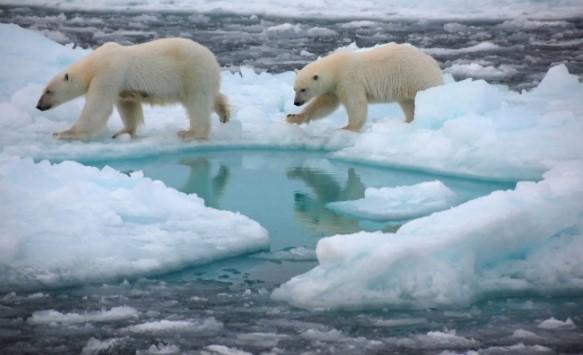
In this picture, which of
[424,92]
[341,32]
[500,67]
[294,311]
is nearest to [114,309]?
[294,311]

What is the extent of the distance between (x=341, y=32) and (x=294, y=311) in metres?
13.7

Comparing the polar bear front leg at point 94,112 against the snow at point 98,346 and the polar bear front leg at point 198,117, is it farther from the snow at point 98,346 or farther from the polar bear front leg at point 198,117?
the snow at point 98,346

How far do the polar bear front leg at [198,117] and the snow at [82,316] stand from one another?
377cm

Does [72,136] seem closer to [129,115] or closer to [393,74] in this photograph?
[129,115]

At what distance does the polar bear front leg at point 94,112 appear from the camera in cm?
754

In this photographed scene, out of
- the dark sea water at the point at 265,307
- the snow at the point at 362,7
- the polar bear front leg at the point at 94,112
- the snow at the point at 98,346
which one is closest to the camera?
the snow at the point at 98,346

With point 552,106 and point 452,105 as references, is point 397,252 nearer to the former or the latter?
point 452,105

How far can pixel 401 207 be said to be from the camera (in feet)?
19.6

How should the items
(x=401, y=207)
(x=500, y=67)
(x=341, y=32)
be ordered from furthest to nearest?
(x=341, y=32) < (x=500, y=67) < (x=401, y=207)

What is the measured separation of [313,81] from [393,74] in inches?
26.0

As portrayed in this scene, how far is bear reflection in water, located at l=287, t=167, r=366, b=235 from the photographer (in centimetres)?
568

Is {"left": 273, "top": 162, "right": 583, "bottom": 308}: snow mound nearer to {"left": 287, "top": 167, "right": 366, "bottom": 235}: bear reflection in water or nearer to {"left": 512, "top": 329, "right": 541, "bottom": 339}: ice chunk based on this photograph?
{"left": 512, "top": 329, "right": 541, "bottom": 339}: ice chunk

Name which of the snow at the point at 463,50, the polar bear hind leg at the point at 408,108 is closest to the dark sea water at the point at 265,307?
the polar bear hind leg at the point at 408,108

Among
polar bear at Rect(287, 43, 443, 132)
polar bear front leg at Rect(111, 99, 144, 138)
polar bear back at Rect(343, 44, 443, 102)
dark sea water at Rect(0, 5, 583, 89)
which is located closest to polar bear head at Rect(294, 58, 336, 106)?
polar bear at Rect(287, 43, 443, 132)
